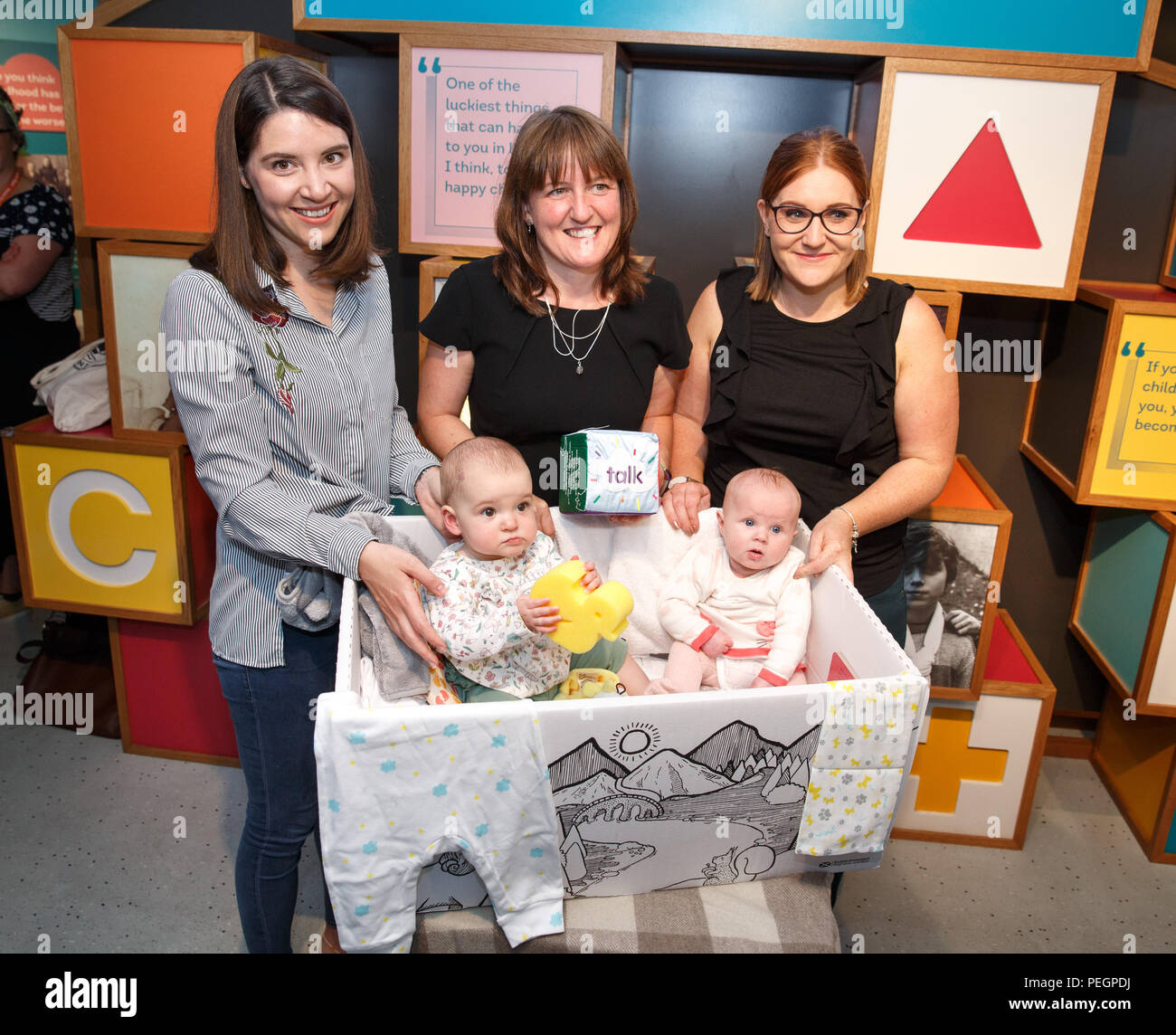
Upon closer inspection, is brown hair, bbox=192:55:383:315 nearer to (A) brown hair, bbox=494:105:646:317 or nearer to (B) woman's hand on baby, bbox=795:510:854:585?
(A) brown hair, bbox=494:105:646:317

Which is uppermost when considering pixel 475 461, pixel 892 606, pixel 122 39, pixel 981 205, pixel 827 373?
pixel 122 39

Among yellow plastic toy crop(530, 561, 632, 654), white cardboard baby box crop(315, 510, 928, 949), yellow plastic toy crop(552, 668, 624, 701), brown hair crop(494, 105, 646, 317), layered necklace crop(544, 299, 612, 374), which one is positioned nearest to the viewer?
white cardboard baby box crop(315, 510, 928, 949)

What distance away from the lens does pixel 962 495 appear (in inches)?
106

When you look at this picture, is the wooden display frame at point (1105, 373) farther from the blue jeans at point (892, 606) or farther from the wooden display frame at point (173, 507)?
the wooden display frame at point (173, 507)

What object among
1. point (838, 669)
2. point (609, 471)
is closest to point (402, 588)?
point (609, 471)

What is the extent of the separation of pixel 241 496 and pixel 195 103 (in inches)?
48.3

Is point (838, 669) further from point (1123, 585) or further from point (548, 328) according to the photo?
point (1123, 585)

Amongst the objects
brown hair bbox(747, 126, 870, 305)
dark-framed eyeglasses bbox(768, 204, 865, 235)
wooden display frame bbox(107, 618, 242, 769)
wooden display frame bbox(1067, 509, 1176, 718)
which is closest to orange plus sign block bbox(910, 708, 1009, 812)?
wooden display frame bbox(1067, 509, 1176, 718)

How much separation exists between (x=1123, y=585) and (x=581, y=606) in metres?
2.02

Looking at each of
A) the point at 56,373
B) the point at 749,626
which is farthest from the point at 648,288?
the point at 56,373

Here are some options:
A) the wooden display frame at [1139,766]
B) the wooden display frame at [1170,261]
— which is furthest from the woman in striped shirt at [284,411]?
the wooden display frame at [1139,766]

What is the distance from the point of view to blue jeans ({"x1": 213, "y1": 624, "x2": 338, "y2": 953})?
176 cm

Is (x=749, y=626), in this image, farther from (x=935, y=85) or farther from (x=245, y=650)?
(x=935, y=85)

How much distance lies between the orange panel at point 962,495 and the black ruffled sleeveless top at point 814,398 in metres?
0.61
